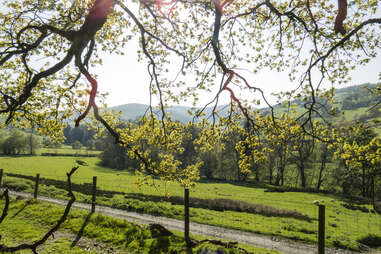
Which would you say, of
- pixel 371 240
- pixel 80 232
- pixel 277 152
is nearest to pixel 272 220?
pixel 371 240

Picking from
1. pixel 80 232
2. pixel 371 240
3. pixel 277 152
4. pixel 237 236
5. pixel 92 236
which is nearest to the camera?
pixel 92 236

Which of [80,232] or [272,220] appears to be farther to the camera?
[272,220]

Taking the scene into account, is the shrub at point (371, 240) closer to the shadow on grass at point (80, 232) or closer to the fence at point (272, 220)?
the fence at point (272, 220)

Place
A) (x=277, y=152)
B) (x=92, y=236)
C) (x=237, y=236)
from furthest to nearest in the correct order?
1. (x=277, y=152)
2. (x=237, y=236)
3. (x=92, y=236)

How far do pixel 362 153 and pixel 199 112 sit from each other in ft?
21.0

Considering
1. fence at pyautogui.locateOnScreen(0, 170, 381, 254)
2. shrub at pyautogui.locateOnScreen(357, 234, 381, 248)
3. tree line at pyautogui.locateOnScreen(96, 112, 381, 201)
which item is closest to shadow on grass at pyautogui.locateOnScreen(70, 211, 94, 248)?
fence at pyautogui.locateOnScreen(0, 170, 381, 254)

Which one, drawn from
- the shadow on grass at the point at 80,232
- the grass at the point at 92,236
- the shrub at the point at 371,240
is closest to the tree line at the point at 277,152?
the grass at the point at 92,236

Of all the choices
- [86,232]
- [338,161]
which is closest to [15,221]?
[86,232]

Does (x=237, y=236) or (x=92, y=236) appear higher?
(x=92, y=236)

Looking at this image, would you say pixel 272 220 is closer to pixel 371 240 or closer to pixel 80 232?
pixel 371 240

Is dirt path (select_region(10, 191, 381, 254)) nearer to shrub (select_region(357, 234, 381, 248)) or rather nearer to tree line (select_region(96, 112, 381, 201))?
shrub (select_region(357, 234, 381, 248))

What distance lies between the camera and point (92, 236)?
11805 millimetres

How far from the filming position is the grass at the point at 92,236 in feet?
33.4

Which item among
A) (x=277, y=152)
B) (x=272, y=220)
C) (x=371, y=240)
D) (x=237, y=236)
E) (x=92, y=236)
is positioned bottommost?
(x=272, y=220)
